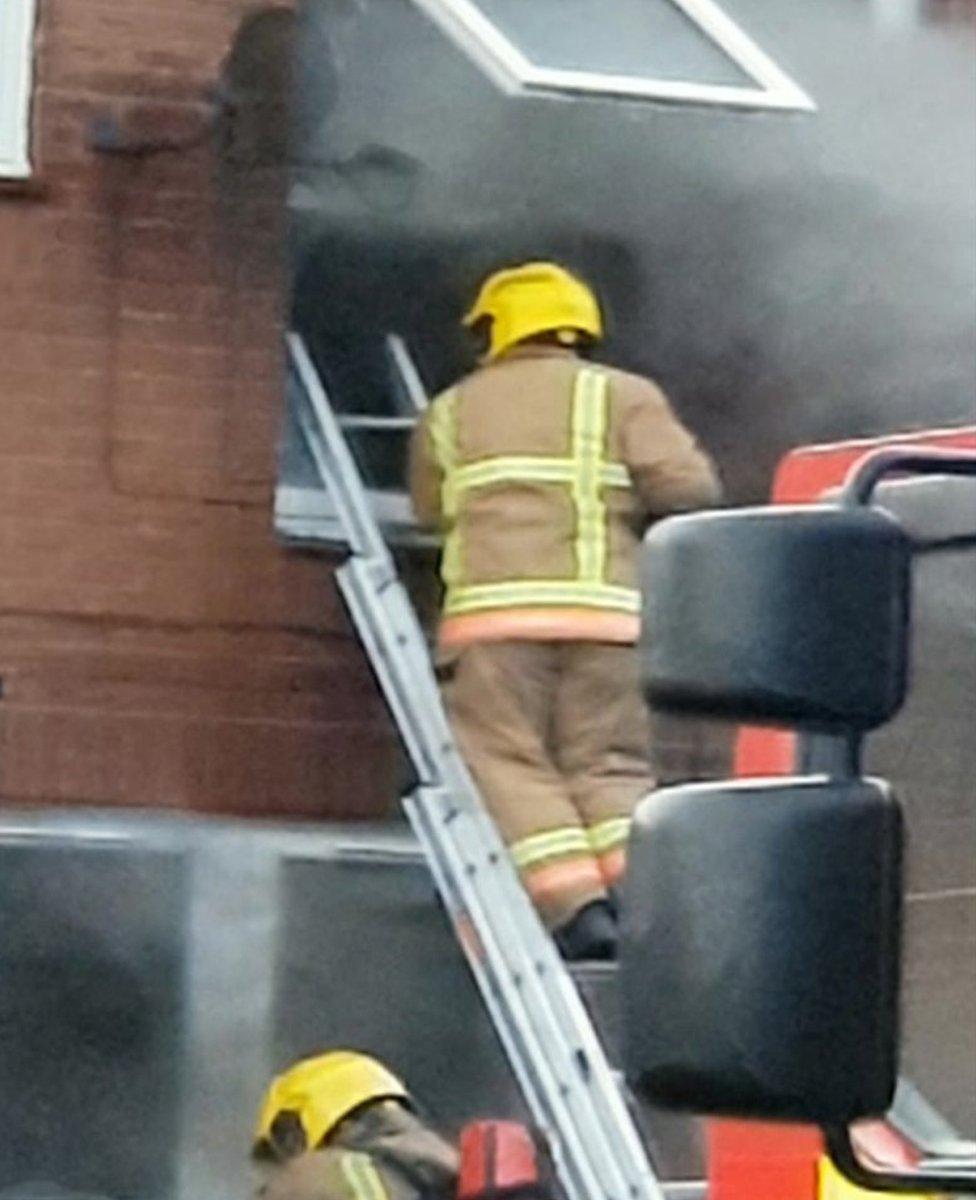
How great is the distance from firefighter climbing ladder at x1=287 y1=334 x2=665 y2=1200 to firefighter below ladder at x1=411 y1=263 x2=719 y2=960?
0.07m

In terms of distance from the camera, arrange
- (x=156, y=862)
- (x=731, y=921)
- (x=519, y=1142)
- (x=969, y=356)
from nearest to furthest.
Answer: (x=731, y=921) → (x=519, y=1142) → (x=156, y=862) → (x=969, y=356)

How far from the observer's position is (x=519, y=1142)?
24.2ft

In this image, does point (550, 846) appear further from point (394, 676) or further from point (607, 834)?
A: point (394, 676)

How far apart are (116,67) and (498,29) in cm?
112

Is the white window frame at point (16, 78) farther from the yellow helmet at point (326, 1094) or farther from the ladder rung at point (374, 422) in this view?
the yellow helmet at point (326, 1094)

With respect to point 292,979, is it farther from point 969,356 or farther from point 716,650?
point 716,650

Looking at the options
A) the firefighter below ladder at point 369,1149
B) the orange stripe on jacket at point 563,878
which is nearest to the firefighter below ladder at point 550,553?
the orange stripe on jacket at point 563,878

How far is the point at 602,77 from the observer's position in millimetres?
8258

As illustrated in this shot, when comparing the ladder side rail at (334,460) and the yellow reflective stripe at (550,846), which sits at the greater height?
the ladder side rail at (334,460)

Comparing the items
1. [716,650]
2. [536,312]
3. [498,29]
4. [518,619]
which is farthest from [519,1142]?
[716,650]

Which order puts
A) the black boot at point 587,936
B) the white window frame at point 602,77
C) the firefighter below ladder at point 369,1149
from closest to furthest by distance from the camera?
1. the firefighter below ladder at point 369,1149
2. the black boot at point 587,936
3. the white window frame at point 602,77

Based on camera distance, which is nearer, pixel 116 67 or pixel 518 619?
pixel 518 619

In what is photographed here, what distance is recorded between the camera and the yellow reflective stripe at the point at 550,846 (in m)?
7.80

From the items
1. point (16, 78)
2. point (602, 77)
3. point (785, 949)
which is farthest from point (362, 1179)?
point (785, 949)
